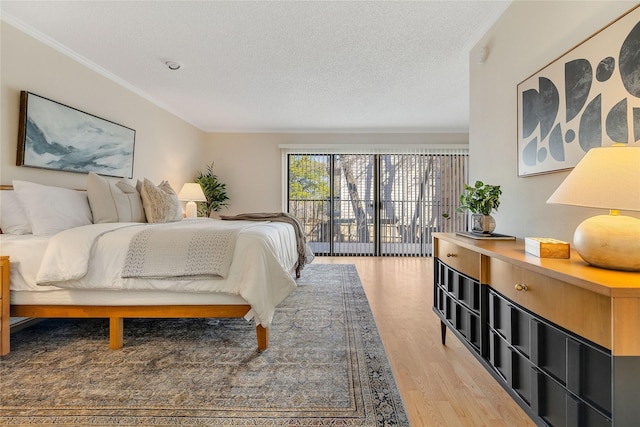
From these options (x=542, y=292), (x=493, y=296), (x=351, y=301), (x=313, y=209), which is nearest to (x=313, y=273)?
(x=351, y=301)

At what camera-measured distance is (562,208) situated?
57.9 inches

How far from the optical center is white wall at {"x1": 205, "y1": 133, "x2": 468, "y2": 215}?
5562mm

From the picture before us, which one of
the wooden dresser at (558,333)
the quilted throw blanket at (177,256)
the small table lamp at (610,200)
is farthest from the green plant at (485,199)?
the quilted throw blanket at (177,256)

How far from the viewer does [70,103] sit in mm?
2785

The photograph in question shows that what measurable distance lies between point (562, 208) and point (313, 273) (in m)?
3.02

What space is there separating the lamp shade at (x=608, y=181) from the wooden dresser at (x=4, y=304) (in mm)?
2875

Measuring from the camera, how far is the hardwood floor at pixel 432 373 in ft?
4.39

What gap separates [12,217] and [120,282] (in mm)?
1055

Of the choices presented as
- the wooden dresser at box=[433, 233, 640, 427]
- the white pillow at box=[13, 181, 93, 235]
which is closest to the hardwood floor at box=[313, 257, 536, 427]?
the wooden dresser at box=[433, 233, 640, 427]

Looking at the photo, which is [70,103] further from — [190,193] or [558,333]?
[558,333]

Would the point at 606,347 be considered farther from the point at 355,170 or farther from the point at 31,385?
the point at 355,170

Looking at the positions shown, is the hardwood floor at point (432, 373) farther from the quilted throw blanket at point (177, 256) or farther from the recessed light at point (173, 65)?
the recessed light at point (173, 65)

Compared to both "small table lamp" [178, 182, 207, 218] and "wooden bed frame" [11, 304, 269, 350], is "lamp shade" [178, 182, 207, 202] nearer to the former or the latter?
"small table lamp" [178, 182, 207, 218]

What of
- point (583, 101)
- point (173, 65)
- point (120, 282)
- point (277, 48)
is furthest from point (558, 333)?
point (173, 65)
